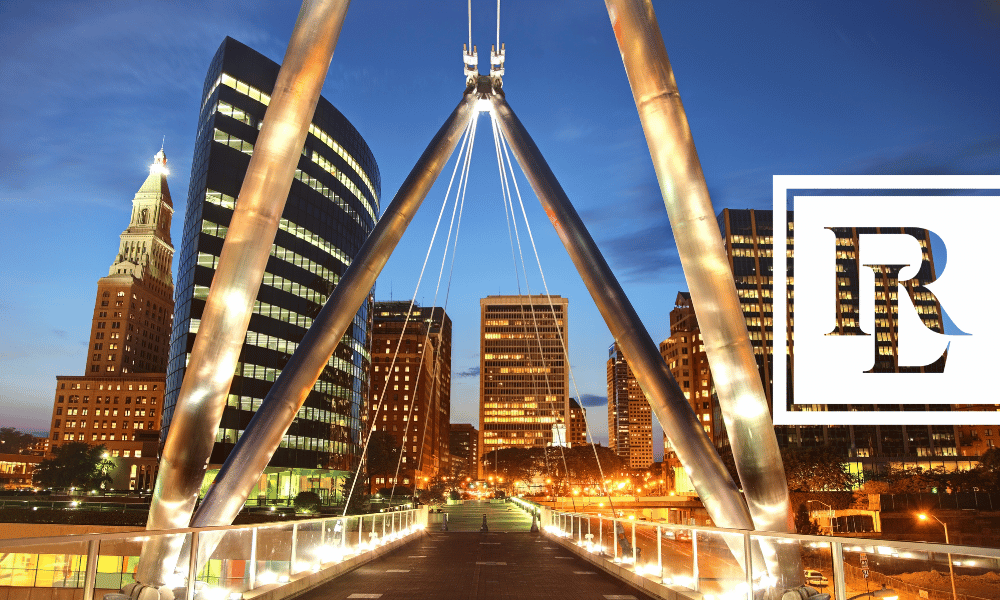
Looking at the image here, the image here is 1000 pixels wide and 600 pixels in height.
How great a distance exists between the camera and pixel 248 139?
75.8 metres

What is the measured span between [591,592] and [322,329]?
321 inches

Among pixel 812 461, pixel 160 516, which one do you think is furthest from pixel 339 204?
pixel 160 516

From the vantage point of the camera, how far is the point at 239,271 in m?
12.7

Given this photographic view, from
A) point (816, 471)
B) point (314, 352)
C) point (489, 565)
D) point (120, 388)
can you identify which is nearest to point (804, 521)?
point (816, 471)

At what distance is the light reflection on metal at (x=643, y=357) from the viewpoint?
45.9 feet

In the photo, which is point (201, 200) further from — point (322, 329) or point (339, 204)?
point (322, 329)

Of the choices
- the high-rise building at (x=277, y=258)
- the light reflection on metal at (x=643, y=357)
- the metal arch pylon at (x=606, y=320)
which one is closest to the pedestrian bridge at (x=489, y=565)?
the metal arch pylon at (x=606, y=320)

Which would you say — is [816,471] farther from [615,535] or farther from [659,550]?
[659,550]

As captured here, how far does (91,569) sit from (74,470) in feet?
366

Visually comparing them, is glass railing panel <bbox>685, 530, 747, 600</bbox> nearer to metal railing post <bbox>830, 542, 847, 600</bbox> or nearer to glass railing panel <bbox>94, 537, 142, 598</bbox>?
metal railing post <bbox>830, 542, 847, 600</bbox>

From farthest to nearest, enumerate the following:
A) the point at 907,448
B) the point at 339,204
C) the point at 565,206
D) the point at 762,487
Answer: the point at 907,448 < the point at 339,204 < the point at 565,206 < the point at 762,487

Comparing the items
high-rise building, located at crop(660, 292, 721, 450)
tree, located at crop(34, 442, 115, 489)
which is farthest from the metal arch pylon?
high-rise building, located at crop(660, 292, 721, 450)

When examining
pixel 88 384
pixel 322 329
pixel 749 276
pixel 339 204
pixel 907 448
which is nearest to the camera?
pixel 322 329

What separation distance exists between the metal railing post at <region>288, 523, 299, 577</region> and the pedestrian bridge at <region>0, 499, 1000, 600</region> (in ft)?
0.14
